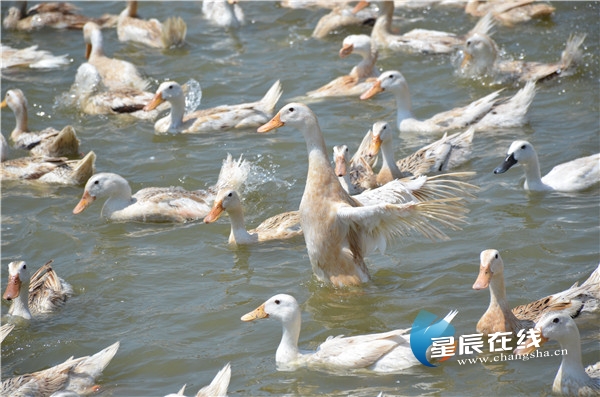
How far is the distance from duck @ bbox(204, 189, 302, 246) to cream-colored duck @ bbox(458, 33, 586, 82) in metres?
4.62

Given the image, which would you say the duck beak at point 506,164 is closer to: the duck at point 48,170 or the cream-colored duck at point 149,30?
the duck at point 48,170

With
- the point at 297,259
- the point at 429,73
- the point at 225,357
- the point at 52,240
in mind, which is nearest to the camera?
the point at 225,357

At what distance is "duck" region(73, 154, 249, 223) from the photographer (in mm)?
9680

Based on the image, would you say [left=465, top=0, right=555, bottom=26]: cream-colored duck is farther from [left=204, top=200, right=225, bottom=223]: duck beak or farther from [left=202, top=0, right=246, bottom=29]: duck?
[left=204, top=200, right=225, bottom=223]: duck beak

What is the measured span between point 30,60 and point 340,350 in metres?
9.11

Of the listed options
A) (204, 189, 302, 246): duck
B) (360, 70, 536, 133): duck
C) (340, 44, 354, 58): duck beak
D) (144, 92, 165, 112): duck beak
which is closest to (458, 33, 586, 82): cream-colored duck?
(360, 70, 536, 133): duck

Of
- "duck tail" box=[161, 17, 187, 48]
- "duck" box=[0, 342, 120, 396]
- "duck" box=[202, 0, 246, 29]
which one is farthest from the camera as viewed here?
"duck" box=[202, 0, 246, 29]

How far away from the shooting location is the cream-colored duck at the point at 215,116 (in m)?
11.9

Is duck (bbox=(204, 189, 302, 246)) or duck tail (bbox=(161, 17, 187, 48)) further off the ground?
duck tail (bbox=(161, 17, 187, 48))

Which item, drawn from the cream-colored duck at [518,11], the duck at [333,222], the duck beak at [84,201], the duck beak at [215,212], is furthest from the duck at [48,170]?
the cream-colored duck at [518,11]

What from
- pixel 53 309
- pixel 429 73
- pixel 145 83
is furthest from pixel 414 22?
pixel 53 309

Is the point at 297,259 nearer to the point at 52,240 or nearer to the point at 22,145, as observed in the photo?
the point at 52,240

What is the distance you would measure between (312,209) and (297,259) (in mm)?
1037

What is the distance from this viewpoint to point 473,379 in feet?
21.6
